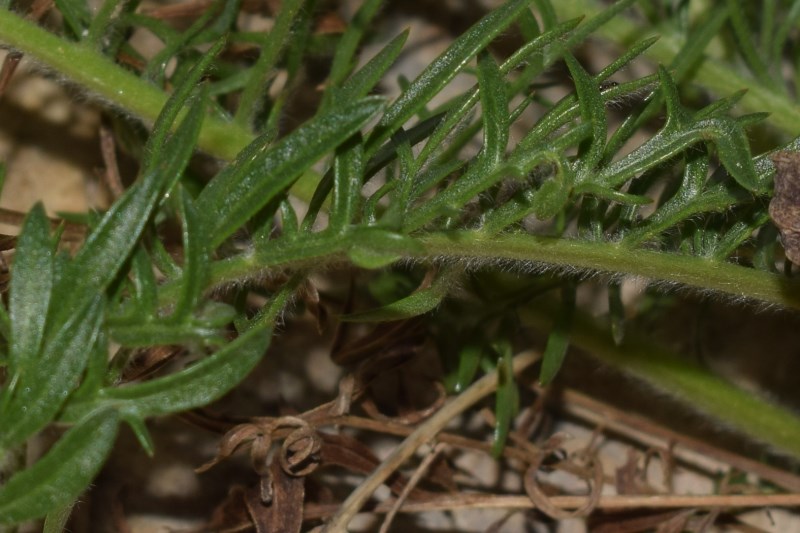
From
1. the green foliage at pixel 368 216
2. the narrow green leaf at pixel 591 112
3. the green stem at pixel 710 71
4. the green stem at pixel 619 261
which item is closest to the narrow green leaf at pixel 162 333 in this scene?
the green foliage at pixel 368 216

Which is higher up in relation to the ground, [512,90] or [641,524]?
[512,90]

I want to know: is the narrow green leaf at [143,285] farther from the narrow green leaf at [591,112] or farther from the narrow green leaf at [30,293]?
the narrow green leaf at [591,112]

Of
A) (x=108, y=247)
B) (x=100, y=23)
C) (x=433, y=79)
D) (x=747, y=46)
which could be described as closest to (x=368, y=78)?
(x=433, y=79)

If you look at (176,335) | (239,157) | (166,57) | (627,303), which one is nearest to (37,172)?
(166,57)

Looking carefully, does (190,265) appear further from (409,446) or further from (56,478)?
(409,446)

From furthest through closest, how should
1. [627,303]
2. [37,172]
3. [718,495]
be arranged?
[627,303] < [37,172] < [718,495]

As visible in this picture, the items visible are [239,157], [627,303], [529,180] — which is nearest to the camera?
[239,157]

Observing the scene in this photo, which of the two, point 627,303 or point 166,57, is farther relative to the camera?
point 627,303

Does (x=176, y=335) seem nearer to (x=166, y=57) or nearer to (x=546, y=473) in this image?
(x=166, y=57)
